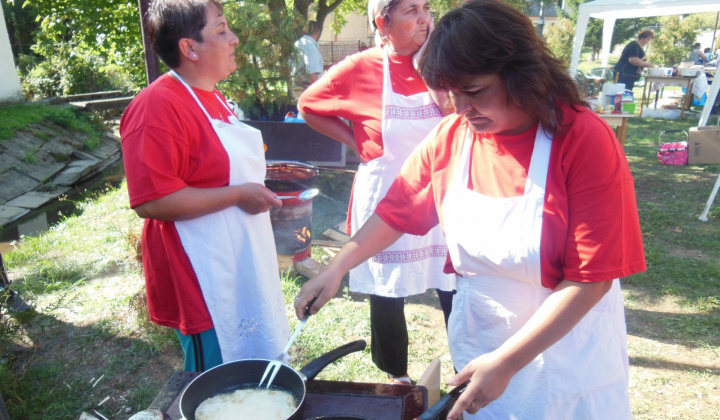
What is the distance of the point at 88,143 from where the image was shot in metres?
10.4

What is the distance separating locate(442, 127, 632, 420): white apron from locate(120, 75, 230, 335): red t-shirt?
3.05 feet

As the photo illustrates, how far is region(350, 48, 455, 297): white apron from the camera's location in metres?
2.32

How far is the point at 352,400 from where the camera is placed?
4.53 feet

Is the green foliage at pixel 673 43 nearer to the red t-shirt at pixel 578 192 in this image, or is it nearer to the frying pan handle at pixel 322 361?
the red t-shirt at pixel 578 192

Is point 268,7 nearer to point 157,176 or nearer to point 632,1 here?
point 157,176

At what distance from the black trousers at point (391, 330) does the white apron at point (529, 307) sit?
41.2 inches

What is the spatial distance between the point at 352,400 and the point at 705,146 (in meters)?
5.77

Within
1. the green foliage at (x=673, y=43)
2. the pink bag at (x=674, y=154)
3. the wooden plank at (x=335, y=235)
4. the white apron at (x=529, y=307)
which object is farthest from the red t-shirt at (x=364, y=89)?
the green foliage at (x=673, y=43)

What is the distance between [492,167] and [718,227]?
5102 mm

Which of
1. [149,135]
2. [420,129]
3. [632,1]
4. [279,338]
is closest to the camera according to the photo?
[149,135]

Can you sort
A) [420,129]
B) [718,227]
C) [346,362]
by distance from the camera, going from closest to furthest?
[420,129] < [346,362] < [718,227]

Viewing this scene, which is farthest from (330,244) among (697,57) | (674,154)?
(697,57)

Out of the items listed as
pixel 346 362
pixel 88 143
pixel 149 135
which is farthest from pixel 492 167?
pixel 88 143

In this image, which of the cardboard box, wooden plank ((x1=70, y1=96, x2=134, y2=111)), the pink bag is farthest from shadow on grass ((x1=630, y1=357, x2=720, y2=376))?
wooden plank ((x1=70, y1=96, x2=134, y2=111))
